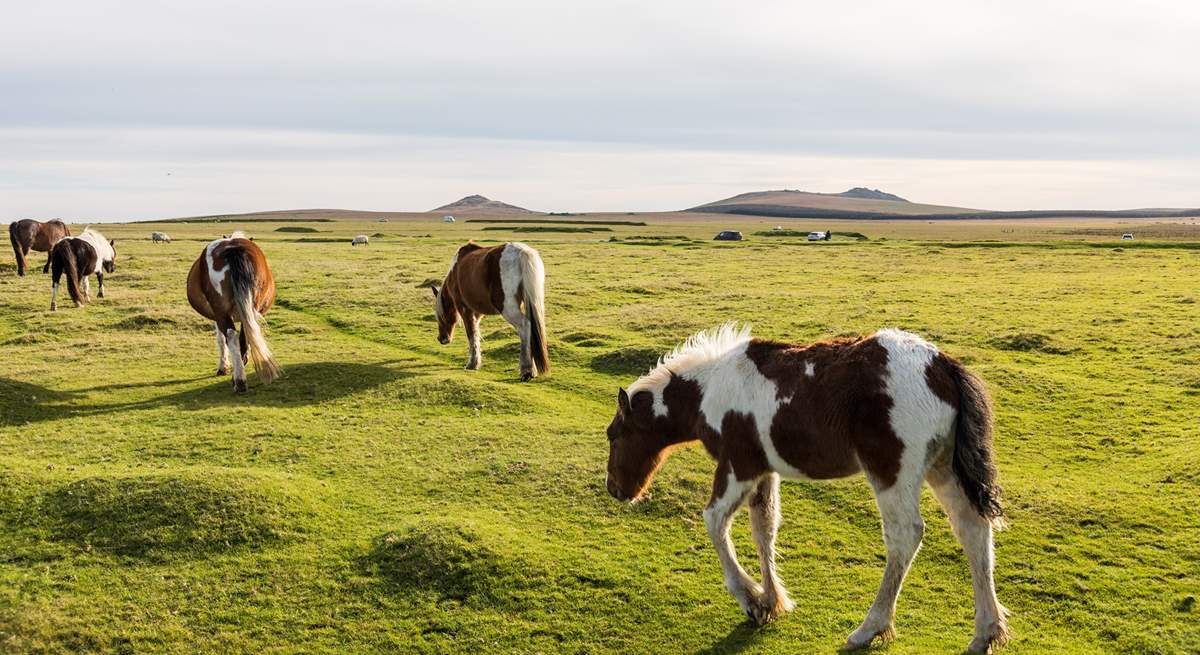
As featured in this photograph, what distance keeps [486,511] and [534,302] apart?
7430 millimetres

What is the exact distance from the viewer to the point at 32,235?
35938 millimetres

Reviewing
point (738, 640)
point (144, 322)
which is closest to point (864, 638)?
point (738, 640)

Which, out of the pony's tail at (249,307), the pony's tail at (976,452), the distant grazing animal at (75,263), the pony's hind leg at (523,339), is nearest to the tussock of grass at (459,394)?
the pony's hind leg at (523,339)

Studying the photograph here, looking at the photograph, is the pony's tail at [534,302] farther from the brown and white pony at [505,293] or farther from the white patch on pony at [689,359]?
the white patch on pony at [689,359]

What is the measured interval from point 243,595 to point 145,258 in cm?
3908

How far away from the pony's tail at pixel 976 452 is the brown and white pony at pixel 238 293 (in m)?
12.7

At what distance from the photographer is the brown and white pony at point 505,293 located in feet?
58.1

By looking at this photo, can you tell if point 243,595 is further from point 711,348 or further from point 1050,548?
point 1050,548

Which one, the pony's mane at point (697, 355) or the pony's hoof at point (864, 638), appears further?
the pony's mane at point (697, 355)

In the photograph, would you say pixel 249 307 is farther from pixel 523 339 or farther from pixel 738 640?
pixel 738 640

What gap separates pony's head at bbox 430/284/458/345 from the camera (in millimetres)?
20562

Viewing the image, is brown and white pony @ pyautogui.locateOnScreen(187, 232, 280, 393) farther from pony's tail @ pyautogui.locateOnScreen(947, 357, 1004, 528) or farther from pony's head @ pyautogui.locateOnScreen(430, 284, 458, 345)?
pony's tail @ pyautogui.locateOnScreen(947, 357, 1004, 528)

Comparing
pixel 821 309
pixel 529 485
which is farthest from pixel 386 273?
pixel 529 485

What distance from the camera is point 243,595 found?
8680 millimetres
